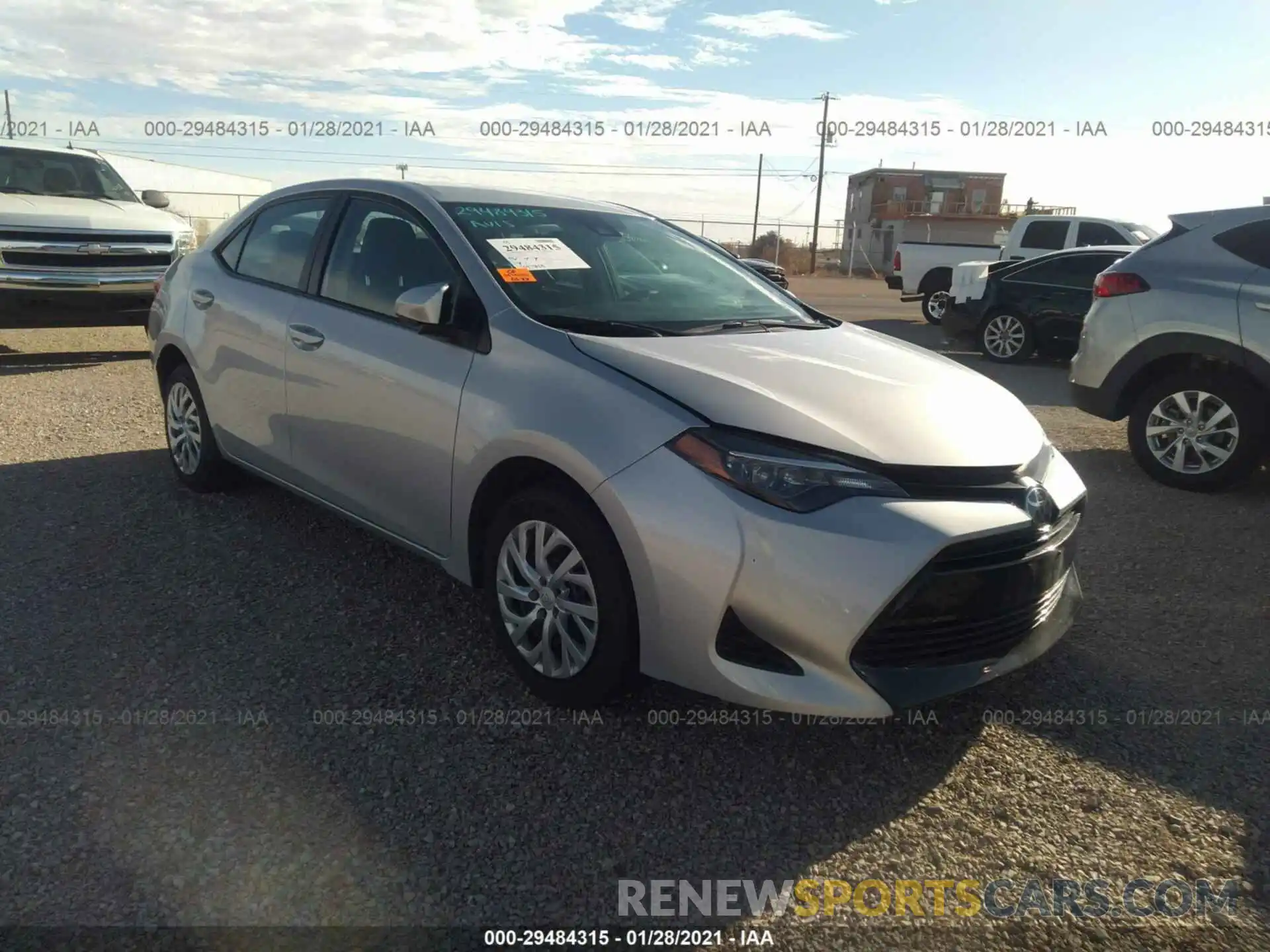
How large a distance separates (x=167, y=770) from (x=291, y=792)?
0.39 metres

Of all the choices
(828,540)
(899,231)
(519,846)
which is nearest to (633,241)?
(828,540)

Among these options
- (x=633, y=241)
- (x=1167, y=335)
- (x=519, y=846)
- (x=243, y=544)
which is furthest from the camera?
(x=1167, y=335)

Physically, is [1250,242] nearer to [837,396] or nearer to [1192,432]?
[1192,432]

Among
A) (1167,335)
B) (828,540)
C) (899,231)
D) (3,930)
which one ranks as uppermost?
(899,231)

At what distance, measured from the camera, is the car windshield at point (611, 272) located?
3.48m

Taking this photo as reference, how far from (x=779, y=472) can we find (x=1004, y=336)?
10.8 m

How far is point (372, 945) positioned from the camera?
216 cm

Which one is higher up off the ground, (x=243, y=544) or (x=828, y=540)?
(x=828, y=540)

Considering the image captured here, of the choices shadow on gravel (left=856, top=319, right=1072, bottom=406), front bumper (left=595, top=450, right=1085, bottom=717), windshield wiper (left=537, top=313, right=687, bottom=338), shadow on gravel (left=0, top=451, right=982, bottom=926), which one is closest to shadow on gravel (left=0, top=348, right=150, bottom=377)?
shadow on gravel (left=0, top=451, right=982, bottom=926)

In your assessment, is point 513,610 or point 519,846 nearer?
point 519,846

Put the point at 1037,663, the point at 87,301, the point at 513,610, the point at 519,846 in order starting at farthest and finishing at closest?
the point at 87,301 < the point at 1037,663 < the point at 513,610 < the point at 519,846

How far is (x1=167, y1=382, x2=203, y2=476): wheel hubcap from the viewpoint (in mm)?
5000

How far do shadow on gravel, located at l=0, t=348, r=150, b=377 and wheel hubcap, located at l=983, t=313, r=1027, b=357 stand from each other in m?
9.80

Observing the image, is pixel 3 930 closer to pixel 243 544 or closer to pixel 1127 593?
pixel 243 544
